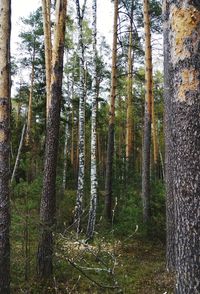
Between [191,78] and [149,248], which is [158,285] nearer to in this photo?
[149,248]

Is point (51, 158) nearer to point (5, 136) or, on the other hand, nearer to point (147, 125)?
point (5, 136)

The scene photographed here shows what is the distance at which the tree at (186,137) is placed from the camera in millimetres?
2814

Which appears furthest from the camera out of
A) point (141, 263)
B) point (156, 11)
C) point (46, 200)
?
point (156, 11)

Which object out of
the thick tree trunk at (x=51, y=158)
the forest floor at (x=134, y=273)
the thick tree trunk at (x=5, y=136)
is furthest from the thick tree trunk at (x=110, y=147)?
the thick tree trunk at (x=5, y=136)

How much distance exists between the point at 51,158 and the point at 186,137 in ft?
15.5

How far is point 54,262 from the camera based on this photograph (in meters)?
7.82

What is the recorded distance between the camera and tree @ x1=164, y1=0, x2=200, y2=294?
2.81 meters

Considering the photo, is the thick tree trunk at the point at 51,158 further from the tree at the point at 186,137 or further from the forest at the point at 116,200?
the tree at the point at 186,137

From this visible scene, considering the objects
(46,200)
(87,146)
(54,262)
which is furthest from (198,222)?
(87,146)

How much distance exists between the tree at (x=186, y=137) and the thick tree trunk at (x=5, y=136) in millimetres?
3809

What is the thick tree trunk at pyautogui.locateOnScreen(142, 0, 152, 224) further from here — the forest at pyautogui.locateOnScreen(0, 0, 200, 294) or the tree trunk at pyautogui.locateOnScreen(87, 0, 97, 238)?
the tree trunk at pyautogui.locateOnScreen(87, 0, 97, 238)

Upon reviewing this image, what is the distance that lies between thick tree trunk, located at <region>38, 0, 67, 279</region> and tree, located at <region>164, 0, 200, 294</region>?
175 inches

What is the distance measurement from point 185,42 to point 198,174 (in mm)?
1047

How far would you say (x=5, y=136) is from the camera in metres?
6.17
